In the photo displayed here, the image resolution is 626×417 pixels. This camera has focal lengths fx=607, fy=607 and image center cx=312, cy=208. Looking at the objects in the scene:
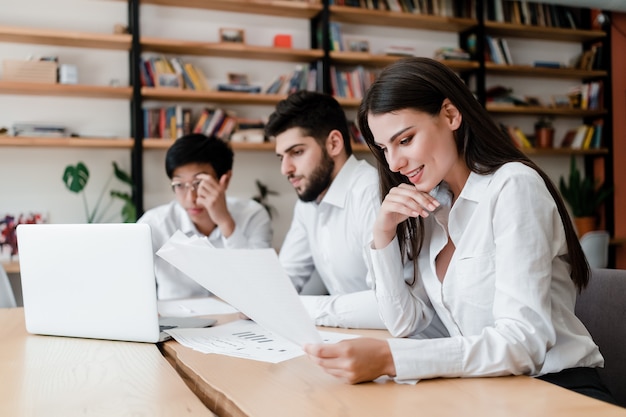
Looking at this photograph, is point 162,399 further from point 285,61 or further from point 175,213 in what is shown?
point 285,61

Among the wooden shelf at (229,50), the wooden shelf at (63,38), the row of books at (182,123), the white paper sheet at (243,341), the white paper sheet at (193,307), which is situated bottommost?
the white paper sheet at (193,307)

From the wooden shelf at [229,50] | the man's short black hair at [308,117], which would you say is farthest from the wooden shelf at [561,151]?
the man's short black hair at [308,117]

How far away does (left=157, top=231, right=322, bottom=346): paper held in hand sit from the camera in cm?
98

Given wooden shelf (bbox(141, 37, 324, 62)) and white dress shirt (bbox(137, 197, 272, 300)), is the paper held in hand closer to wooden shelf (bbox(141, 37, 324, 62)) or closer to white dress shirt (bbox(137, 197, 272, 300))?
white dress shirt (bbox(137, 197, 272, 300))

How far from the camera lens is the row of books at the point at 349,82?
4.39m

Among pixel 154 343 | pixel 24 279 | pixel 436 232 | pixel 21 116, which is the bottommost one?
pixel 154 343

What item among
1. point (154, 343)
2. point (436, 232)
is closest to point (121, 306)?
point (154, 343)

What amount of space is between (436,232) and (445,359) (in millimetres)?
463

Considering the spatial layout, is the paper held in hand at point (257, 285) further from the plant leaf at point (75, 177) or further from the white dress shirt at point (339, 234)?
the plant leaf at point (75, 177)

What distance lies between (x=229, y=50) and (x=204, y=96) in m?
0.38

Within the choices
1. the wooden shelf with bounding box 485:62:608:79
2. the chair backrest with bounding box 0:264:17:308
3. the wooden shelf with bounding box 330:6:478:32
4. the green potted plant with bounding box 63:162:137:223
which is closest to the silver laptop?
A: the chair backrest with bounding box 0:264:17:308

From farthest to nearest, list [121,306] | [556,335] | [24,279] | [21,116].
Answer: [21,116], [24,279], [121,306], [556,335]

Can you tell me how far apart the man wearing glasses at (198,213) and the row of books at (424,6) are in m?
2.24

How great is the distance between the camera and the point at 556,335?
45.2 inches
